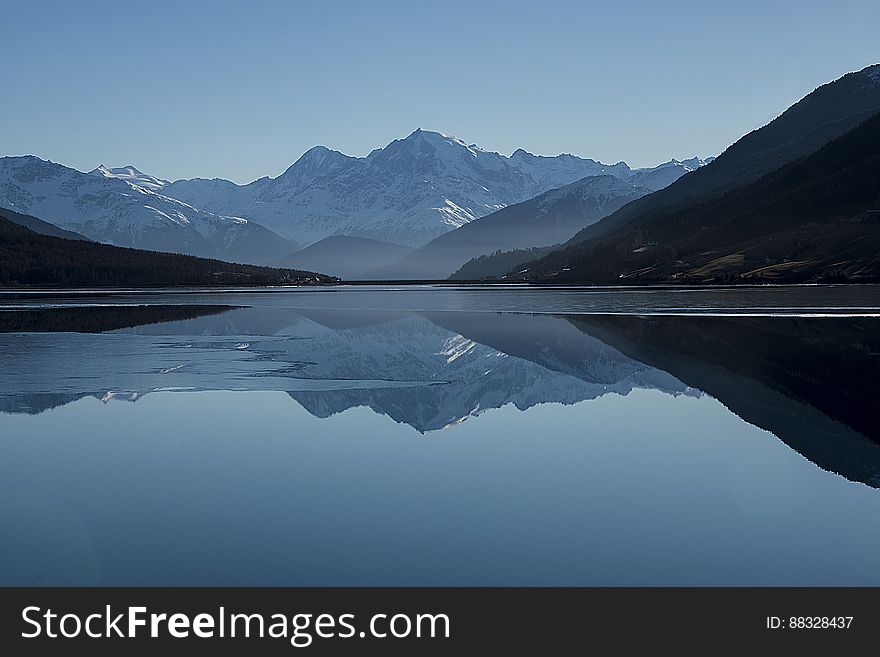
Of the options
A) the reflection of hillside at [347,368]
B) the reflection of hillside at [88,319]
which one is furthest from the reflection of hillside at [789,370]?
the reflection of hillside at [88,319]

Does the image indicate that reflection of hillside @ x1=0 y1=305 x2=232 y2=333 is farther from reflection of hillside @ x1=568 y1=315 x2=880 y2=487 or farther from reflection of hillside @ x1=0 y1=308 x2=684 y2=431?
reflection of hillside @ x1=568 y1=315 x2=880 y2=487

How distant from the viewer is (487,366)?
48.4m

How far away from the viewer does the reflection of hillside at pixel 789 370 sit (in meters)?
27.0

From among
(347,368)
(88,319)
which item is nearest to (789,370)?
(347,368)

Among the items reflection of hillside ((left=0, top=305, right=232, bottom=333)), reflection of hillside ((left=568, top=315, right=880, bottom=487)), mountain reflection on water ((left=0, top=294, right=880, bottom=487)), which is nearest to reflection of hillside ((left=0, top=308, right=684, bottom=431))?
mountain reflection on water ((left=0, top=294, right=880, bottom=487))

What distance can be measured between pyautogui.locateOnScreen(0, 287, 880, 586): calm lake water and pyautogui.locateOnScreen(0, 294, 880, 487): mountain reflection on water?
0.75 feet

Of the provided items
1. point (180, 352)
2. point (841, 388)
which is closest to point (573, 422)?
point (841, 388)

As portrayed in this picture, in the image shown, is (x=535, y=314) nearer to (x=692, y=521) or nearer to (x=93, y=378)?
(x=93, y=378)

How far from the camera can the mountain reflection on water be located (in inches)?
1313

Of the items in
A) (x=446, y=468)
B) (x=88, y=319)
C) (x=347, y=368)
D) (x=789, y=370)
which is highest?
(x=88, y=319)

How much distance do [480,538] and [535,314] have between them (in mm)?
82489

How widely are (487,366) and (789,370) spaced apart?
15.1 metres

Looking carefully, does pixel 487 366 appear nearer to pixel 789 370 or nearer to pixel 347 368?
pixel 347 368
